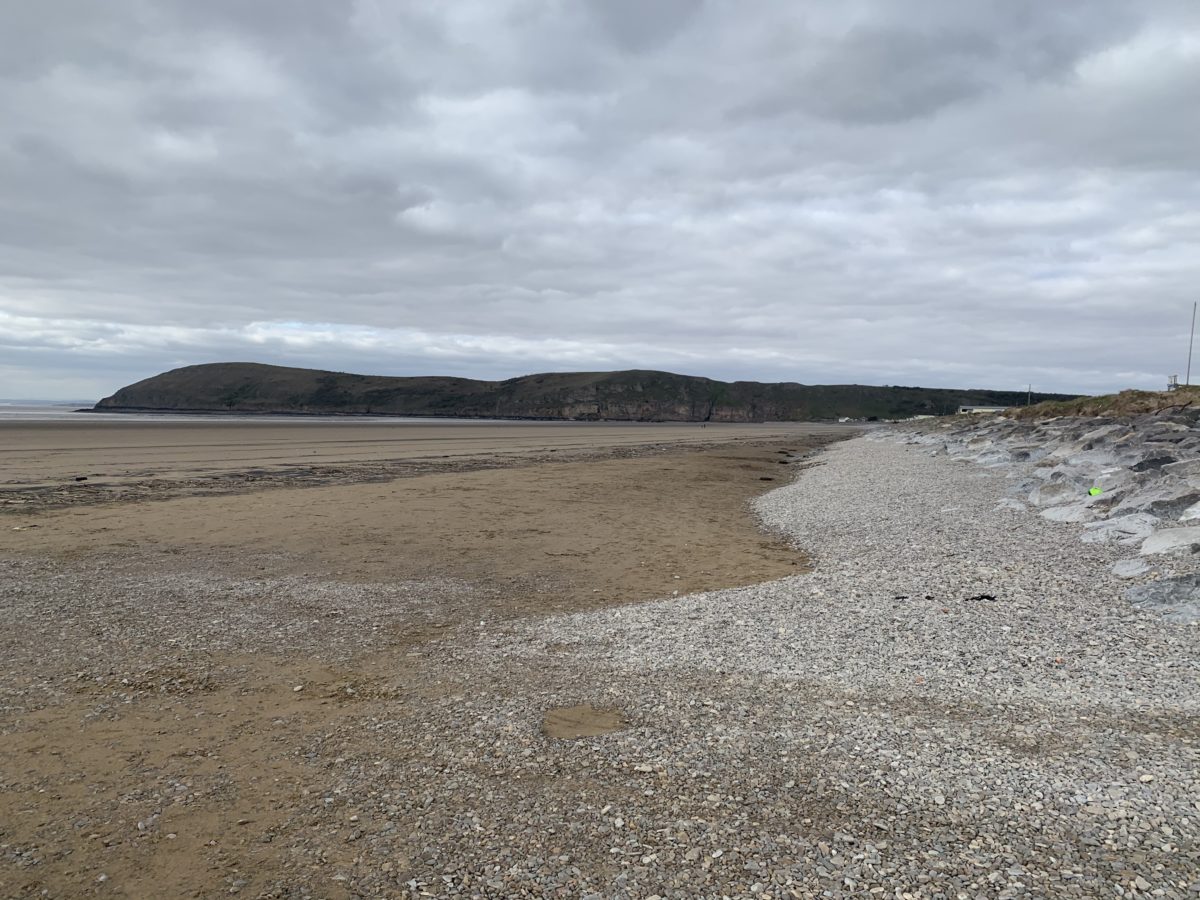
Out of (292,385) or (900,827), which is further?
(292,385)

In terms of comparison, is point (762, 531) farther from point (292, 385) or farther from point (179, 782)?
point (292, 385)

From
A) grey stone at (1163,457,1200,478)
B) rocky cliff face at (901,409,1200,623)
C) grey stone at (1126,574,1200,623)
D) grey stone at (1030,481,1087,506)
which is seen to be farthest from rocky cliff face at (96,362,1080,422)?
grey stone at (1126,574,1200,623)

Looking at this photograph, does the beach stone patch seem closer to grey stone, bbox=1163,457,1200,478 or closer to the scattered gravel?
the scattered gravel

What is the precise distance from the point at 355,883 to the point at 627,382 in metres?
143

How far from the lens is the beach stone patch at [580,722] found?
514 cm

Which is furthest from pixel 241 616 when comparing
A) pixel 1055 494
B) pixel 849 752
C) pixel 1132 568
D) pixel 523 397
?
pixel 523 397

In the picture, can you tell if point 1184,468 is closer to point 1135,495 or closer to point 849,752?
point 1135,495

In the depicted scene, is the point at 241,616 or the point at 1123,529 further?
the point at 1123,529

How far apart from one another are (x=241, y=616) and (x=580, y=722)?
4.66 m

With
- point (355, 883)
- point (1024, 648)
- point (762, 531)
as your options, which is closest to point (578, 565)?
point (762, 531)

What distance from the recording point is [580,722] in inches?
210

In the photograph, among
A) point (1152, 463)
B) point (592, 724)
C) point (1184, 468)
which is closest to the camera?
point (592, 724)

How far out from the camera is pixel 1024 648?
6641mm

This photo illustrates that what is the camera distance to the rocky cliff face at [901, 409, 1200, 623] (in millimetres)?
8023
